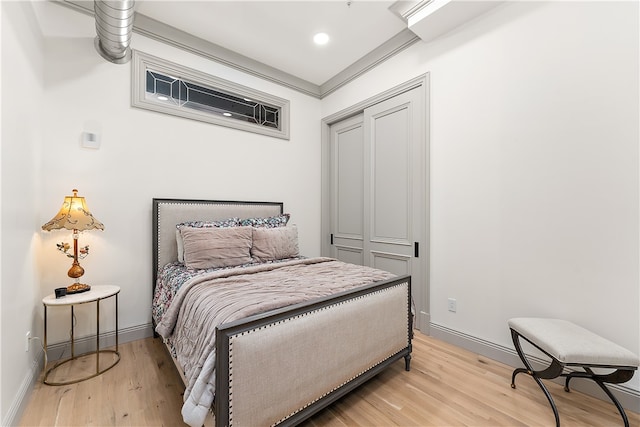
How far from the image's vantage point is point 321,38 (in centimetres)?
287

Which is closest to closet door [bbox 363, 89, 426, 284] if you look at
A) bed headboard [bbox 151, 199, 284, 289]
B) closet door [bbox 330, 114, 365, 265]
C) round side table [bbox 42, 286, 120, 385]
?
closet door [bbox 330, 114, 365, 265]

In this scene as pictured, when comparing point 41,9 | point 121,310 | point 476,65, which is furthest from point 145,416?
point 476,65

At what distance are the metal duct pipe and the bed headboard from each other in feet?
4.18

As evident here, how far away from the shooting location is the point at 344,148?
3754mm

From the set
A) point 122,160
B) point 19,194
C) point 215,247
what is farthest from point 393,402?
point 122,160

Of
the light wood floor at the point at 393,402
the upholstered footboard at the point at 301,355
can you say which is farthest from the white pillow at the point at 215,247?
the upholstered footboard at the point at 301,355

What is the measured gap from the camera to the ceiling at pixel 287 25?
7.99ft

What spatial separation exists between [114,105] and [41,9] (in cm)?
75

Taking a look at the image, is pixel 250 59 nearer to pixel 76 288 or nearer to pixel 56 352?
pixel 76 288

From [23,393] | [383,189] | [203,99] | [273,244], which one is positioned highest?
[203,99]

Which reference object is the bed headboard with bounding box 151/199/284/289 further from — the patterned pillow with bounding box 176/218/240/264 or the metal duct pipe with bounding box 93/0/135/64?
the metal duct pipe with bounding box 93/0/135/64

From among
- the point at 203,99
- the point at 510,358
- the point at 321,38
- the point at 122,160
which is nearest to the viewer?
the point at 510,358

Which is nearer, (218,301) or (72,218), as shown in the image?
(218,301)

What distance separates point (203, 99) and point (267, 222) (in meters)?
1.53
